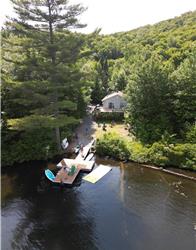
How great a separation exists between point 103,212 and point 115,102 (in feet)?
73.2

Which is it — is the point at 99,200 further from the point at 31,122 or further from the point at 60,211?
the point at 31,122

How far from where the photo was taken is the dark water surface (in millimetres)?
14250

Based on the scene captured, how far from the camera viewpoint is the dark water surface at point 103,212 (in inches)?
561

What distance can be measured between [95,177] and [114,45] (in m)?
56.3

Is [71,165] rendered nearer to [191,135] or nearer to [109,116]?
[191,135]

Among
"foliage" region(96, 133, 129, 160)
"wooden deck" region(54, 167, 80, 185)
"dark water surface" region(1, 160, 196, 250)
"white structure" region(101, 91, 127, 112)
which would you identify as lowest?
"dark water surface" region(1, 160, 196, 250)

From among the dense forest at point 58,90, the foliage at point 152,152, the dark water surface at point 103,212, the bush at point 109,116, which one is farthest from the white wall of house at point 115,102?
the dark water surface at point 103,212

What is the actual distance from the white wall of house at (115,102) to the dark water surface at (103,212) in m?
16.5

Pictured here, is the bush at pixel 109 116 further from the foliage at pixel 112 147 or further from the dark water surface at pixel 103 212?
the dark water surface at pixel 103 212

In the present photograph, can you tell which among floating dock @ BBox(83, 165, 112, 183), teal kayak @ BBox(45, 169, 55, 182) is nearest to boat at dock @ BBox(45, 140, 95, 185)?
teal kayak @ BBox(45, 169, 55, 182)

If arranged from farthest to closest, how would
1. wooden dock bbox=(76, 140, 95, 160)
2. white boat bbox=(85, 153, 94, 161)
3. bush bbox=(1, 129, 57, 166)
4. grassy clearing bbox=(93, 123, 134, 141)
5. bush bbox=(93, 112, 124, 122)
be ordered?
1. bush bbox=(93, 112, 124, 122)
2. grassy clearing bbox=(93, 123, 134, 141)
3. wooden dock bbox=(76, 140, 95, 160)
4. white boat bbox=(85, 153, 94, 161)
5. bush bbox=(1, 129, 57, 166)

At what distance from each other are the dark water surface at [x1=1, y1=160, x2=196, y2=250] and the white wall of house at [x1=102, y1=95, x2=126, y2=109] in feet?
54.1

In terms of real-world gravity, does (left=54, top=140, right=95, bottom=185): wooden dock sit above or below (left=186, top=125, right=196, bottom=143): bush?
below

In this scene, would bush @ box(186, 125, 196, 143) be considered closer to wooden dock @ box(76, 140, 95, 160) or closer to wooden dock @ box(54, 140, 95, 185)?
wooden dock @ box(54, 140, 95, 185)
